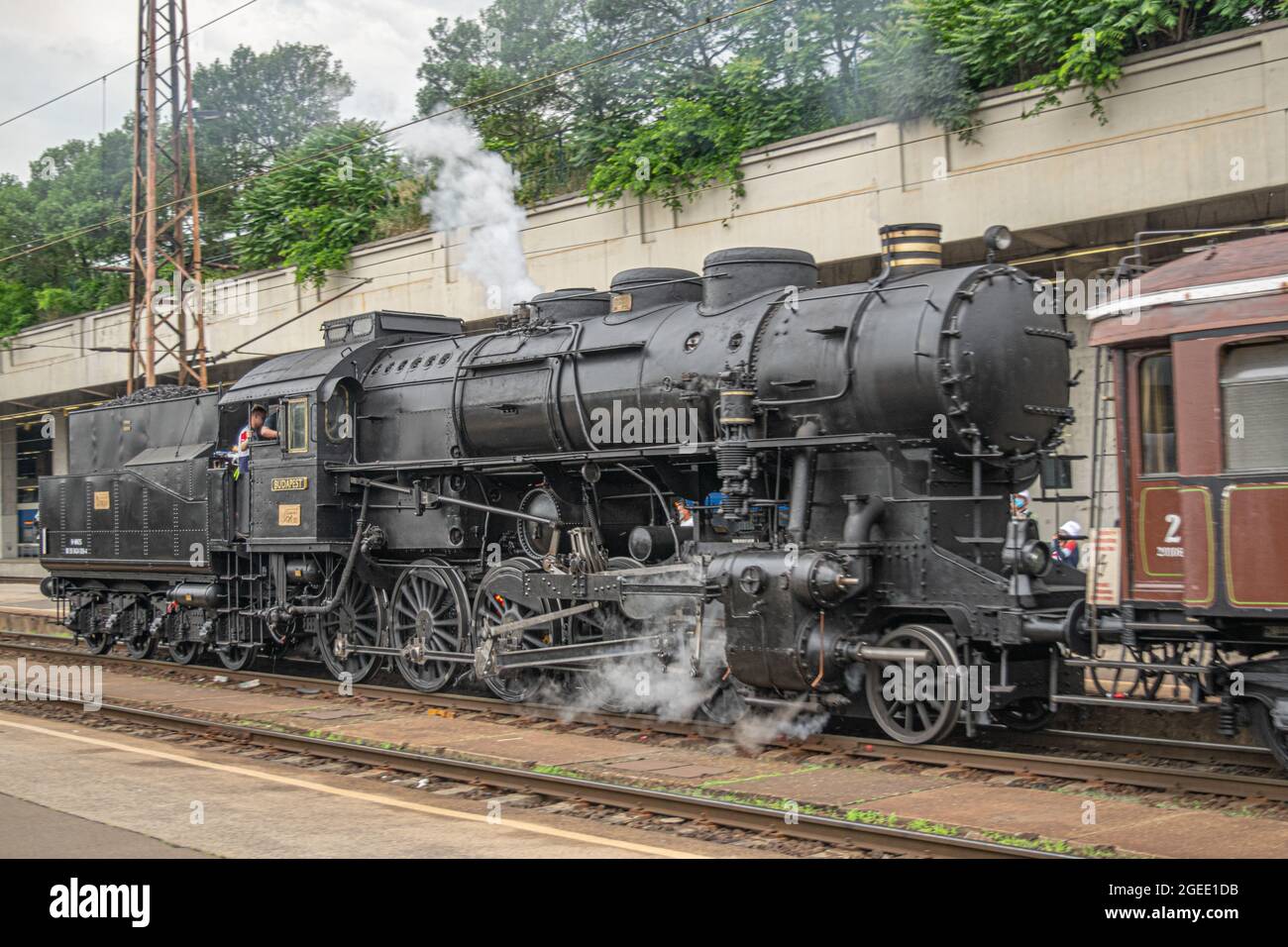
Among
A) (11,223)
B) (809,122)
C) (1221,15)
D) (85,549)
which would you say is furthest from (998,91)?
(11,223)

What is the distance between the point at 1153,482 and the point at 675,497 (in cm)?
452

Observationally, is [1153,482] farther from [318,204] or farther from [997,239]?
[318,204]

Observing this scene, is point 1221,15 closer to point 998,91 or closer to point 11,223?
point 998,91

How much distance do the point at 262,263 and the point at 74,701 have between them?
A: 19.3 meters

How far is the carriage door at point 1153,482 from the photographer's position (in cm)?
811

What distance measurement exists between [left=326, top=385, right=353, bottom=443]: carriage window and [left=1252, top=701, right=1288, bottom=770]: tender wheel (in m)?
10.1

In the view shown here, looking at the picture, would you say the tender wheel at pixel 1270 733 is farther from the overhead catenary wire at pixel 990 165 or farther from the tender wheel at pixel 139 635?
the tender wheel at pixel 139 635

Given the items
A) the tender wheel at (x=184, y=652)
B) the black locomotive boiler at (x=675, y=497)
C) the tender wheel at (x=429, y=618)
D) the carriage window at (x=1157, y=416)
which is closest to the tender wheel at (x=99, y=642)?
the tender wheel at (x=184, y=652)

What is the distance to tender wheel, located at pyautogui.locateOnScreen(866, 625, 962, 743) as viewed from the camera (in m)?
9.17

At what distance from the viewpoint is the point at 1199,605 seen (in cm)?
775

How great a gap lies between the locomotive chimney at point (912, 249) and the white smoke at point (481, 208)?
599 cm

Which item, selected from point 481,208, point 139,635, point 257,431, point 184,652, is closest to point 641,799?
point 257,431

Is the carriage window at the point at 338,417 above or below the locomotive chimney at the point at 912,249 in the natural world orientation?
below

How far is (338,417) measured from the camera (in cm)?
1455
